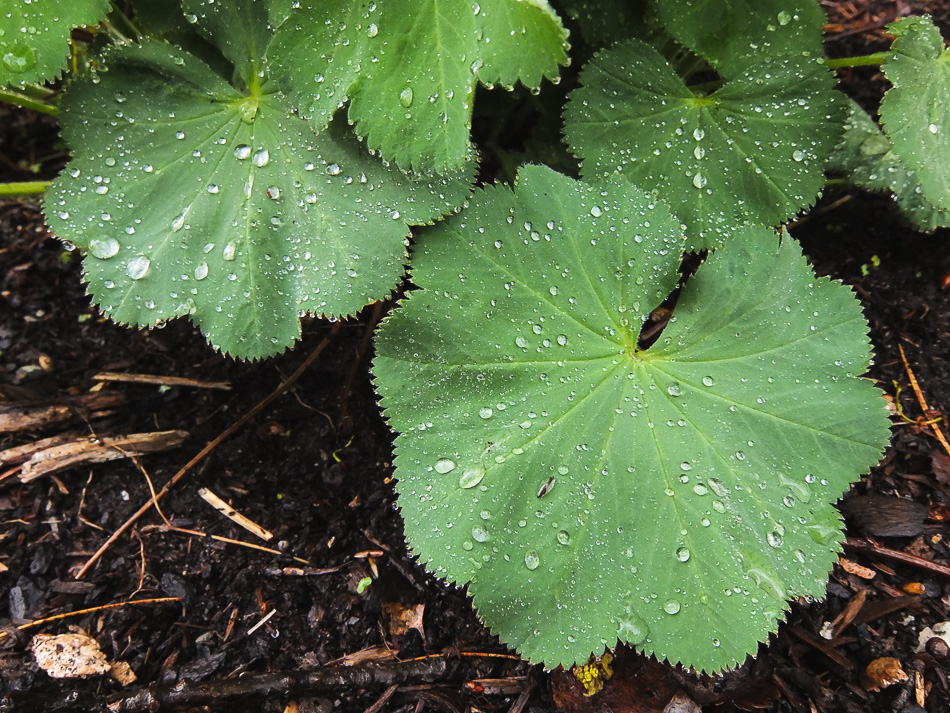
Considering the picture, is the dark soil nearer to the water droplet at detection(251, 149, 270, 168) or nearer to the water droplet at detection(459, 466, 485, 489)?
the water droplet at detection(459, 466, 485, 489)

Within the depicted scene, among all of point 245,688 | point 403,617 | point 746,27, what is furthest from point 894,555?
point 245,688

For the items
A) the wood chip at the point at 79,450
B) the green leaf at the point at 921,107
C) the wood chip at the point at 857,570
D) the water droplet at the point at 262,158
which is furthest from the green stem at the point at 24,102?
the wood chip at the point at 857,570

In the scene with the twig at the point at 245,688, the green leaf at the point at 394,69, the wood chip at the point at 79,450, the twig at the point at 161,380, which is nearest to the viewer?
the green leaf at the point at 394,69

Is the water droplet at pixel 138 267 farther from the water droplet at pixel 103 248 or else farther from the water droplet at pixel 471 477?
the water droplet at pixel 471 477

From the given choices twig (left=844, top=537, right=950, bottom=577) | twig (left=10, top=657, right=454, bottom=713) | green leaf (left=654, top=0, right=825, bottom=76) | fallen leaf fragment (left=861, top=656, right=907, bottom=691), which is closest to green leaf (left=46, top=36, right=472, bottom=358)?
green leaf (left=654, top=0, right=825, bottom=76)

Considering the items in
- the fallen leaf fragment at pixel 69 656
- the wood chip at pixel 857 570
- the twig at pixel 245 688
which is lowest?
the fallen leaf fragment at pixel 69 656

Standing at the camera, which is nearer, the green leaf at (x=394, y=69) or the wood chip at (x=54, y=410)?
the green leaf at (x=394, y=69)
